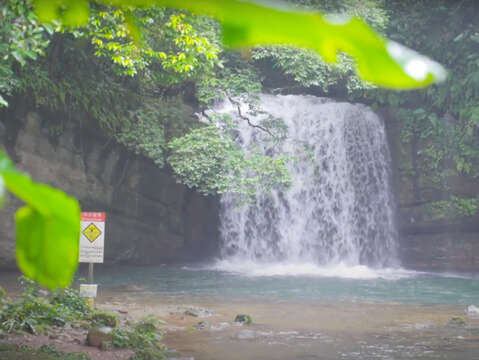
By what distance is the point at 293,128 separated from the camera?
716 inches

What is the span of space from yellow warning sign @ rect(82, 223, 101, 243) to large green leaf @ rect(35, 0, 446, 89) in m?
7.37

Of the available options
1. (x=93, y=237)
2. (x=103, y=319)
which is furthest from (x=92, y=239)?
(x=103, y=319)

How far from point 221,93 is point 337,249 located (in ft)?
22.4

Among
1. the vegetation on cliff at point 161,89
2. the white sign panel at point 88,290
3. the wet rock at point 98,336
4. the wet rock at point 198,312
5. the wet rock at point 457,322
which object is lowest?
the wet rock at point 198,312

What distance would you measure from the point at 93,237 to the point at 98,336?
202 centimetres

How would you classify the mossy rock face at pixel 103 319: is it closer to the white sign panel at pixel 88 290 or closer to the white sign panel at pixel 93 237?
the white sign panel at pixel 88 290

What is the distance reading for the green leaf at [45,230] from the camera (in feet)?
0.75

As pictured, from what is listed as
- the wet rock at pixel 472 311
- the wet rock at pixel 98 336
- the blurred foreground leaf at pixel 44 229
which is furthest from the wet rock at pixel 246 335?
the blurred foreground leaf at pixel 44 229

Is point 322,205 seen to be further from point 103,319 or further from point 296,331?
point 103,319

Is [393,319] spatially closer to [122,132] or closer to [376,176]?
[122,132]

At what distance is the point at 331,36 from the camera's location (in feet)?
0.87

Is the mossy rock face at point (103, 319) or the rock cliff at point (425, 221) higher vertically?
the rock cliff at point (425, 221)

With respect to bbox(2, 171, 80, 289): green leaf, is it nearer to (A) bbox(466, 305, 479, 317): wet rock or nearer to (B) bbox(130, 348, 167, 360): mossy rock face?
(B) bbox(130, 348, 167, 360): mossy rock face

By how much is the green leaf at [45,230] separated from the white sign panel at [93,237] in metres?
7.22
